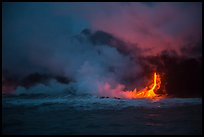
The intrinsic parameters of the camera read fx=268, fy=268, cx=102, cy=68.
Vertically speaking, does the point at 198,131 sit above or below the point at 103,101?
below

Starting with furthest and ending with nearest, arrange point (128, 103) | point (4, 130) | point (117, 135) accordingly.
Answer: point (128, 103) → point (4, 130) → point (117, 135)

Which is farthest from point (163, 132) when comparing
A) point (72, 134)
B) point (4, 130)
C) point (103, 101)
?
point (103, 101)

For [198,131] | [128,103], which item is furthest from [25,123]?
[128,103]

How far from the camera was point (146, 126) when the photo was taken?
14375 millimetres

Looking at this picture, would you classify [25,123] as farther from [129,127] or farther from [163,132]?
[163,132]

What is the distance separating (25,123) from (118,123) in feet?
18.0

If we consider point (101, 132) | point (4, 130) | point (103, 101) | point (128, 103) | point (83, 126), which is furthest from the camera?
point (103, 101)

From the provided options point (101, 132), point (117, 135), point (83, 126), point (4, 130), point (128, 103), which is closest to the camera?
point (117, 135)

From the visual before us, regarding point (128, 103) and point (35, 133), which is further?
point (128, 103)

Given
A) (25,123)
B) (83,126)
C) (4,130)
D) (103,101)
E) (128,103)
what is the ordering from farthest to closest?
1. (103,101)
2. (128,103)
3. (25,123)
4. (83,126)
5. (4,130)

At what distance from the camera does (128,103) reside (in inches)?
1108

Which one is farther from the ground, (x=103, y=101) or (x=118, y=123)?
(x=103, y=101)

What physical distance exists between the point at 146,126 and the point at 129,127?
92cm

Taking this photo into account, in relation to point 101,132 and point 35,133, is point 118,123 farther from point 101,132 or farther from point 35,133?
point 35,133
